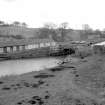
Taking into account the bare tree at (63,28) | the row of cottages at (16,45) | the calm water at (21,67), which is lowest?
the calm water at (21,67)

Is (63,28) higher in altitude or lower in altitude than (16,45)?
higher

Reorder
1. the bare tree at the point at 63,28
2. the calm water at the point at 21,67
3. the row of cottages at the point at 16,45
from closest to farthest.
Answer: the calm water at the point at 21,67 < the row of cottages at the point at 16,45 < the bare tree at the point at 63,28

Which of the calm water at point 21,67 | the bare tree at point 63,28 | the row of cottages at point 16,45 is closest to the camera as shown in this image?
the calm water at point 21,67

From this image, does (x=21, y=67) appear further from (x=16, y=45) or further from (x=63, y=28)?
(x=63, y=28)

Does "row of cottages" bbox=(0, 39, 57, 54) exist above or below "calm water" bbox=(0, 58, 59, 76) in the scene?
above

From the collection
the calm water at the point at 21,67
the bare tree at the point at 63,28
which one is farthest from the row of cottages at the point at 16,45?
the bare tree at the point at 63,28

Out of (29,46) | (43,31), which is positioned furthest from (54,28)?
(29,46)

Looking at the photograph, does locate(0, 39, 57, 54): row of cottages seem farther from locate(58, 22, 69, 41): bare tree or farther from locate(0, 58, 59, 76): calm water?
locate(58, 22, 69, 41): bare tree

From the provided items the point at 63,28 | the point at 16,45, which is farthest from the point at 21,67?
the point at 63,28

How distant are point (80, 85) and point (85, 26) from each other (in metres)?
100

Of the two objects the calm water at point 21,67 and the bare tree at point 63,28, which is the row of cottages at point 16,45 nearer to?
the calm water at point 21,67

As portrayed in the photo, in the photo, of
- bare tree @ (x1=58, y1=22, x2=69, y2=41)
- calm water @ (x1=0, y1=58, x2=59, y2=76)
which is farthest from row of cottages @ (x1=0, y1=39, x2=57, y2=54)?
bare tree @ (x1=58, y1=22, x2=69, y2=41)

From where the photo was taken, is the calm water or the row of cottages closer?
the calm water

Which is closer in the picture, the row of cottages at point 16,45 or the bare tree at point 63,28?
the row of cottages at point 16,45
